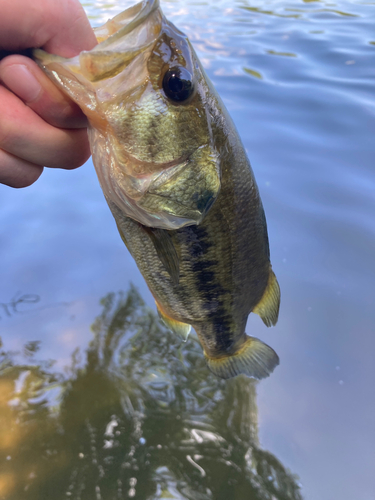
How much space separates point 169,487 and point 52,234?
215 cm

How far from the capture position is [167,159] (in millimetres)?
988

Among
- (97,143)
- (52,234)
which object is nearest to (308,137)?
(52,234)

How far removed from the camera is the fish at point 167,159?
2.86 feet

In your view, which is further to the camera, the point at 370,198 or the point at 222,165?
the point at 370,198

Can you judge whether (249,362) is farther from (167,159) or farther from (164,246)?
(167,159)

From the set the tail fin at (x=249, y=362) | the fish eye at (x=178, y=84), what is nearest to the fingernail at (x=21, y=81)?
the fish eye at (x=178, y=84)

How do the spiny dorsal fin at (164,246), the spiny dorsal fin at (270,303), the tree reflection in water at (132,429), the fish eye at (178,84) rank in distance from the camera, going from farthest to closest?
the tree reflection in water at (132,429) < the spiny dorsal fin at (270,303) < the spiny dorsal fin at (164,246) < the fish eye at (178,84)

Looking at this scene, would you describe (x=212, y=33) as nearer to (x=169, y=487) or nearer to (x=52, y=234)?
(x=52, y=234)

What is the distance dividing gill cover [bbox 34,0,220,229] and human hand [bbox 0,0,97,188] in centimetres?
4

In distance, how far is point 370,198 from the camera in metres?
2.99

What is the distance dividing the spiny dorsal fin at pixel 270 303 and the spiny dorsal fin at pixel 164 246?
517 mm

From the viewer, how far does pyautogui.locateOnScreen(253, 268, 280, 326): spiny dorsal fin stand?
1.47 metres

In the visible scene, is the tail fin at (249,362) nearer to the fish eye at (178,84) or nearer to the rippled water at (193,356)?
the rippled water at (193,356)

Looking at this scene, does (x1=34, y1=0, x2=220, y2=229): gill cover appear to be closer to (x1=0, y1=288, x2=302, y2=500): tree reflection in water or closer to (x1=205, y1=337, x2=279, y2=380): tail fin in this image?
(x1=205, y1=337, x2=279, y2=380): tail fin
